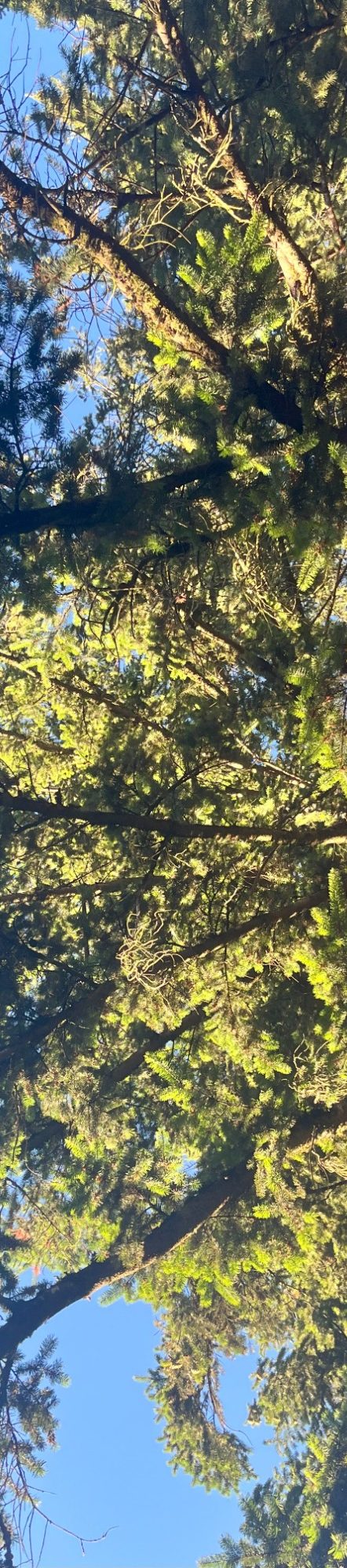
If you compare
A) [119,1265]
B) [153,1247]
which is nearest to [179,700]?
[153,1247]

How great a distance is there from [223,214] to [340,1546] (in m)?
21.8

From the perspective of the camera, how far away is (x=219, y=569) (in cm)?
649

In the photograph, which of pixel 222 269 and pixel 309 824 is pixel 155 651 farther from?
pixel 222 269

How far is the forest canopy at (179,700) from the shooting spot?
5457 mm

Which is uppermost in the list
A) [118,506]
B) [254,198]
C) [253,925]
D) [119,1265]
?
[254,198]

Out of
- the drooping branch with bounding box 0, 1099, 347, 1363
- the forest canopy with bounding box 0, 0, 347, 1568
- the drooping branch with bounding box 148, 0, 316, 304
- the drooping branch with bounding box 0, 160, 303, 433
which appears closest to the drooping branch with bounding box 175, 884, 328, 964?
the forest canopy with bounding box 0, 0, 347, 1568

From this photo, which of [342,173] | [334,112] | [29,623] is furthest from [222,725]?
[342,173]

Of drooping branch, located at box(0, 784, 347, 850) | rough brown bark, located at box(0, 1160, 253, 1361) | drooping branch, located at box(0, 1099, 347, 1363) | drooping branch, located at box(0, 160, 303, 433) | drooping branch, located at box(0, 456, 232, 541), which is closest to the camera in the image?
drooping branch, located at box(0, 160, 303, 433)

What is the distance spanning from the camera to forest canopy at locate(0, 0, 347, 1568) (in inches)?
215

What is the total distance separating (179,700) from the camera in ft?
26.3

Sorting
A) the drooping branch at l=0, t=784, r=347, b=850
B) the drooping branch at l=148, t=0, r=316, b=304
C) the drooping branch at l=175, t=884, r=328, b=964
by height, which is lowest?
the drooping branch at l=175, t=884, r=328, b=964

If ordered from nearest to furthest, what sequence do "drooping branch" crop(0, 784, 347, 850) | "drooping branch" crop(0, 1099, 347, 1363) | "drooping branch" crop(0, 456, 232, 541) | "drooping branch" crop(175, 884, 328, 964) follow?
"drooping branch" crop(0, 456, 232, 541) → "drooping branch" crop(0, 784, 347, 850) → "drooping branch" crop(175, 884, 328, 964) → "drooping branch" crop(0, 1099, 347, 1363)

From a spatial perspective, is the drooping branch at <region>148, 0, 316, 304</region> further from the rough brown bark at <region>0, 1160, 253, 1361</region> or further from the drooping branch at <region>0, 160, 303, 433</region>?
the rough brown bark at <region>0, 1160, 253, 1361</region>

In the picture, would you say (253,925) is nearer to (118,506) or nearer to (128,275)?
(118,506)
